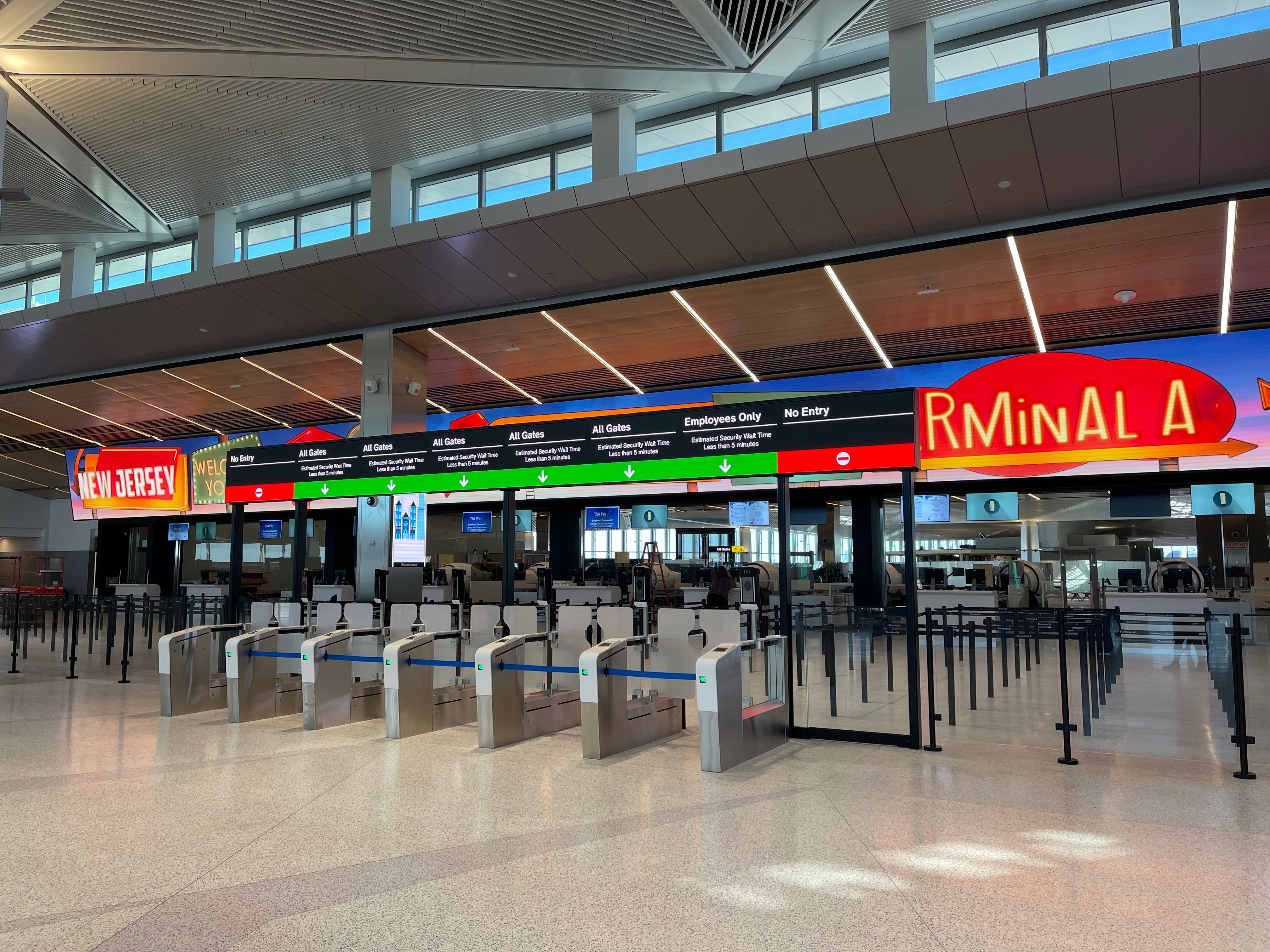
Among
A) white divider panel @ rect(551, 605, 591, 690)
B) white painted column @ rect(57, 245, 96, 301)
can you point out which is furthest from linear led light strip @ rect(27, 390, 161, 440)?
white divider panel @ rect(551, 605, 591, 690)

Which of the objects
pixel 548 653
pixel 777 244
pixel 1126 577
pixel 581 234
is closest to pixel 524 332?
pixel 581 234

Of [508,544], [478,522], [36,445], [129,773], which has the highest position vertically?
[36,445]

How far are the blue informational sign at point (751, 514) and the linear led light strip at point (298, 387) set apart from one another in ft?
28.9

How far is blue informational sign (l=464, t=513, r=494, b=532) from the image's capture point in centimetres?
2247

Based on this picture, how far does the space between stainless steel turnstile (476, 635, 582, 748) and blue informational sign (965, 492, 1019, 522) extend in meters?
12.7

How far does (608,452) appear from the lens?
341 inches

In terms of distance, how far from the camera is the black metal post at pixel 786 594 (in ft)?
23.9

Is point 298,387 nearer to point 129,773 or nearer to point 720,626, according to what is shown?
point 129,773

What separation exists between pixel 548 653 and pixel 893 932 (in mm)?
5109

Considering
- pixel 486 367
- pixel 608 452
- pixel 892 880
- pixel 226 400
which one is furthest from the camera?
pixel 226 400

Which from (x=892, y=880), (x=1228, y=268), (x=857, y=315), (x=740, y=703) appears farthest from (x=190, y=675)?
(x=1228, y=268)

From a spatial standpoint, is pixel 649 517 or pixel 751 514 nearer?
pixel 751 514

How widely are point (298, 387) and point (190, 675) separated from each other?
33.9ft

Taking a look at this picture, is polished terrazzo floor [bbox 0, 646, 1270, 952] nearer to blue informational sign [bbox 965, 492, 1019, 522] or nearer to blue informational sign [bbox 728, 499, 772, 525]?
blue informational sign [bbox 965, 492, 1019, 522]
